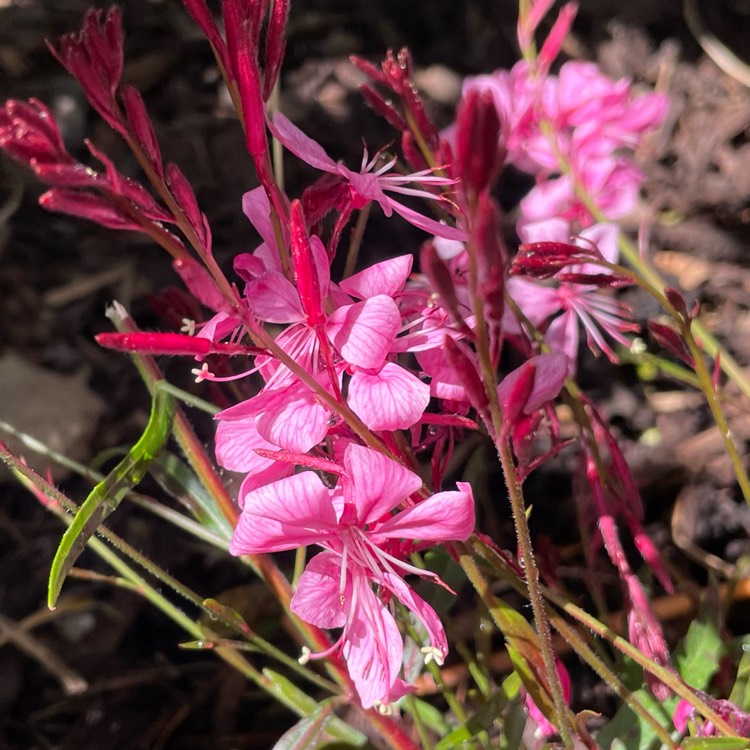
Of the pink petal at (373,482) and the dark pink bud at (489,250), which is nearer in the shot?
the dark pink bud at (489,250)

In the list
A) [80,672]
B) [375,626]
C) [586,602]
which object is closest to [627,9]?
[586,602]

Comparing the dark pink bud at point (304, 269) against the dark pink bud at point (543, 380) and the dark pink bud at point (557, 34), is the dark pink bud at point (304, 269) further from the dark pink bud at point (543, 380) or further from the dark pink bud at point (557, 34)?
the dark pink bud at point (557, 34)

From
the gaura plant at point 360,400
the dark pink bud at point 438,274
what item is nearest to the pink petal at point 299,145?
the gaura plant at point 360,400

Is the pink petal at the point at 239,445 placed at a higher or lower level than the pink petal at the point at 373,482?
lower

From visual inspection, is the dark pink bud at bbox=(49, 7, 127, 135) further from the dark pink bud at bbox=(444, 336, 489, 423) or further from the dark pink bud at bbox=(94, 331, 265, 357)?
the dark pink bud at bbox=(444, 336, 489, 423)

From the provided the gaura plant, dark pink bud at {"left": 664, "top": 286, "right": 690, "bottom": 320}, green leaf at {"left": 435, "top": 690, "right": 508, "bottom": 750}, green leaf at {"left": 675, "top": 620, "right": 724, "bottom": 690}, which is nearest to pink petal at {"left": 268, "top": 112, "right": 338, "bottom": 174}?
the gaura plant

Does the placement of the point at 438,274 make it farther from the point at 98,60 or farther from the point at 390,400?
the point at 98,60
